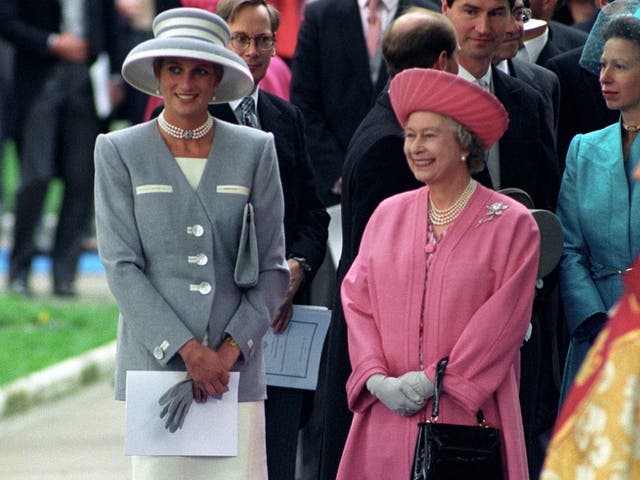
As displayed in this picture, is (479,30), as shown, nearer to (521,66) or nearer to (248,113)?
(521,66)

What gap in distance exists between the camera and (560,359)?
6.62 meters

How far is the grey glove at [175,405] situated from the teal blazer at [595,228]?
4.44 feet

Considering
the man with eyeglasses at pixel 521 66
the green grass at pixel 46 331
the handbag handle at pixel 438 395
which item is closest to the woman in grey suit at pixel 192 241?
the handbag handle at pixel 438 395

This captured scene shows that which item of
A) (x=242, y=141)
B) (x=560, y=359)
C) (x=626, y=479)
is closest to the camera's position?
(x=626, y=479)

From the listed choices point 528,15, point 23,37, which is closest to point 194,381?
point 528,15

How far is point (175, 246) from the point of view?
209 inches

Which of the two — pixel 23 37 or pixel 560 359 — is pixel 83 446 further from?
pixel 23 37

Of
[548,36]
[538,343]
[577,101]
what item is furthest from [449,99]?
[548,36]

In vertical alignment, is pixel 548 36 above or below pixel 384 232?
above

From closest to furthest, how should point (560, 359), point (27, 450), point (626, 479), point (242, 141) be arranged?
point (626, 479), point (242, 141), point (560, 359), point (27, 450)

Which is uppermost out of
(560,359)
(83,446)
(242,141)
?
(242,141)

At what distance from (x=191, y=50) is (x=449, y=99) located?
74 cm

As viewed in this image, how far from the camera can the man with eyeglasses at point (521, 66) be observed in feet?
21.3

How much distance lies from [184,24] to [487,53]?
114 cm
